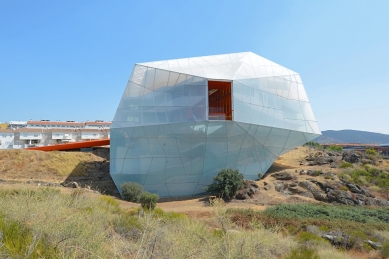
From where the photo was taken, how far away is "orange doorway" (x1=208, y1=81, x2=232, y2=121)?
22734 millimetres

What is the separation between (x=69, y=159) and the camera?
107ft

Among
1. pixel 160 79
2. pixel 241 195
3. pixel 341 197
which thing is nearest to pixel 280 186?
pixel 241 195

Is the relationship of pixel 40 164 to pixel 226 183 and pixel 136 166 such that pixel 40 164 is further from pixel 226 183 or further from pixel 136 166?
pixel 226 183

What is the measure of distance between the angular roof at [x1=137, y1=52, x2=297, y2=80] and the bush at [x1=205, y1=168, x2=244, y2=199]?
800 centimetres

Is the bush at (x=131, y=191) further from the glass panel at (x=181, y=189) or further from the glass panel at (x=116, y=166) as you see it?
the glass panel at (x=181, y=189)

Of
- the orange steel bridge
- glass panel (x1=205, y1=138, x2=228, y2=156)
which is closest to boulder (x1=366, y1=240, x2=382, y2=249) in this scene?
glass panel (x1=205, y1=138, x2=228, y2=156)

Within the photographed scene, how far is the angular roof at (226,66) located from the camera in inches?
907

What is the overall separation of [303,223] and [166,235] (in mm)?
10063

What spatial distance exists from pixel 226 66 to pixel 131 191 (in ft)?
44.8

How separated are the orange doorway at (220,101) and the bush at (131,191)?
8180 millimetres

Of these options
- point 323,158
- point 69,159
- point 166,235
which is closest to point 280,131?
point 323,158

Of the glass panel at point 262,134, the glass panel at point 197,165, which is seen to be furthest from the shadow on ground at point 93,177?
the glass panel at point 262,134

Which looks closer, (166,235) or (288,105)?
(166,235)

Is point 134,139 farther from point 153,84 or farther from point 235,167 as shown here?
point 235,167
